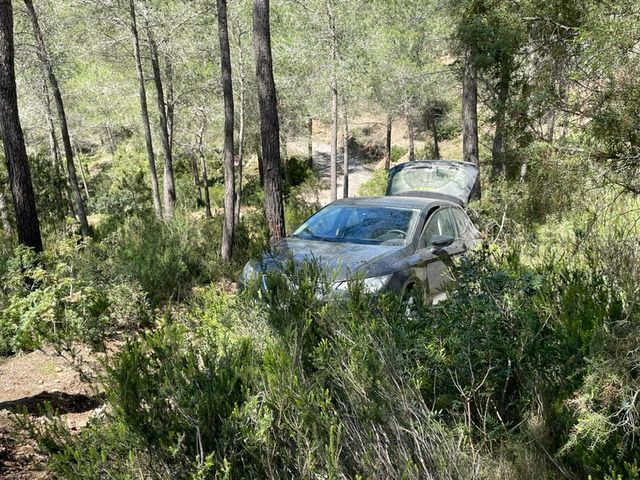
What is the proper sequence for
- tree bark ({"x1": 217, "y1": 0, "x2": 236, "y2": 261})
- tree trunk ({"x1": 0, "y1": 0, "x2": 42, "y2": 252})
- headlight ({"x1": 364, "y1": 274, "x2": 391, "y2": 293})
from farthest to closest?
tree bark ({"x1": 217, "y1": 0, "x2": 236, "y2": 261})
tree trunk ({"x1": 0, "y1": 0, "x2": 42, "y2": 252})
headlight ({"x1": 364, "y1": 274, "x2": 391, "y2": 293})

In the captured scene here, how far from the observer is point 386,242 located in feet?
19.2

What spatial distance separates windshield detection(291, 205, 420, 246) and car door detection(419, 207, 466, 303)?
0.24 meters

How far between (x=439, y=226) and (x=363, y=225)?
1006mm

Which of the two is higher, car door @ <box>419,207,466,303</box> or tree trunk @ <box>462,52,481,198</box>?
tree trunk @ <box>462,52,481,198</box>

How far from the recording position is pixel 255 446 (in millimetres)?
2311

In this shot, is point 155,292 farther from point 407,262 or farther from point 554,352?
point 554,352

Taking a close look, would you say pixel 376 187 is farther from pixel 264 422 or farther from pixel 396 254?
pixel 264 422

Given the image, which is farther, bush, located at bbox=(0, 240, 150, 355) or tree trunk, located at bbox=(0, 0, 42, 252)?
tree trunk, located at bbox=(0, 0, 42, 252)

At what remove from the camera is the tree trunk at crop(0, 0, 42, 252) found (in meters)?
6.77

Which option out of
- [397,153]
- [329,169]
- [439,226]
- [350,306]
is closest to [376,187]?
[329,169]

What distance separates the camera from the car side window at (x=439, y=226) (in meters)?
6.14

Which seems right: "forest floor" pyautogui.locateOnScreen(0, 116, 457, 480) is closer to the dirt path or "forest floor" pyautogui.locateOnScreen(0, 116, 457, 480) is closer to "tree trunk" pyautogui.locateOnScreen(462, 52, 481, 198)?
"tree trunk" pyautogui.locateOnScreen(462, 52, 481, 198)

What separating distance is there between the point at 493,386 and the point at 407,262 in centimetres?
268

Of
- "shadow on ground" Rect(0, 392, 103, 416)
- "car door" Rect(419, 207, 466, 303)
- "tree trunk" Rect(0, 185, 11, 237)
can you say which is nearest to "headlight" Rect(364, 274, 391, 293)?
"car door" Rect(419, 207, 466, 303)
